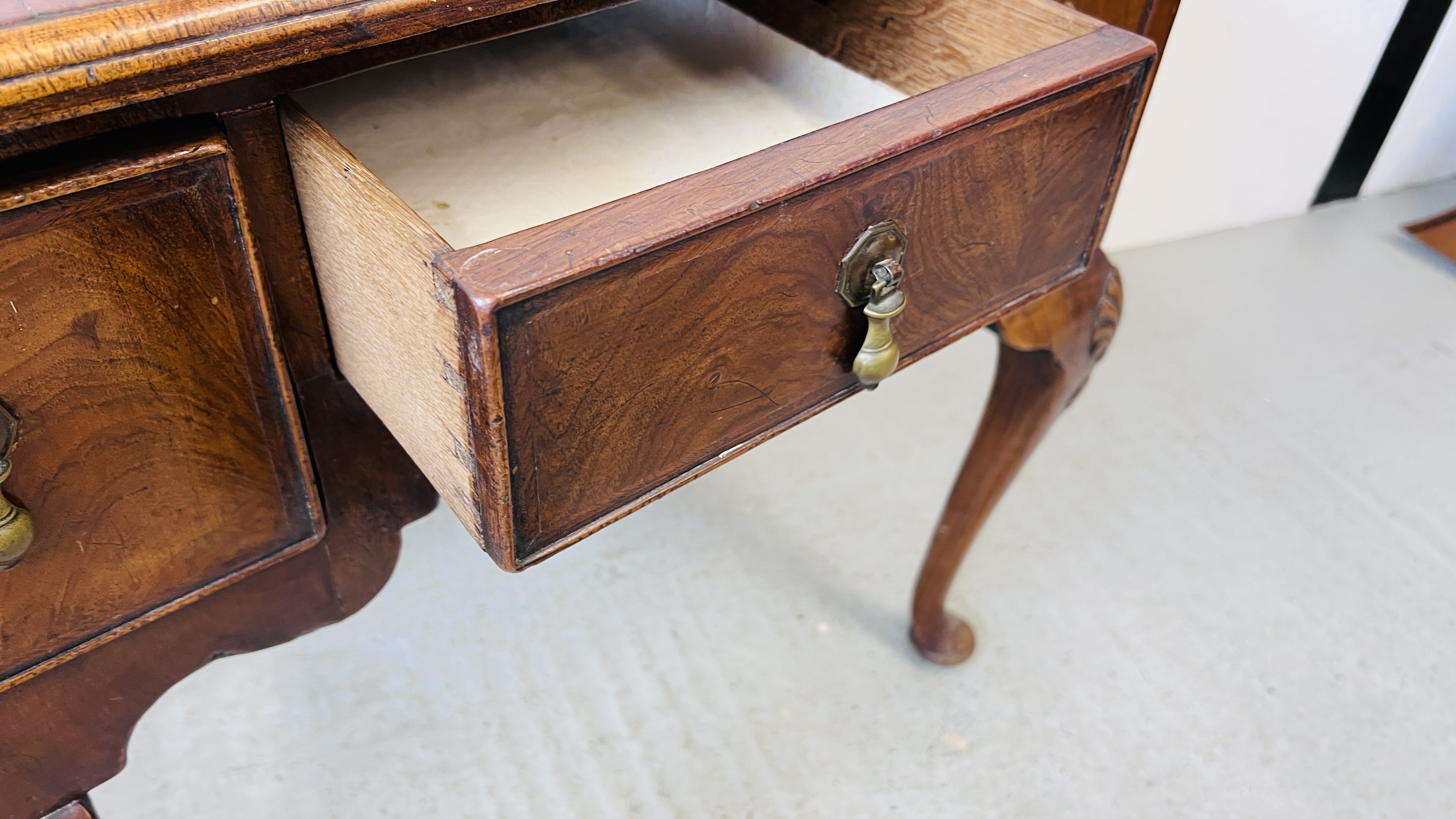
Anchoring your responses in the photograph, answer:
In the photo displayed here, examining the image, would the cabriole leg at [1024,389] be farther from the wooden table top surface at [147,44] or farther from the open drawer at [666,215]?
the wooden table top surface at [147,44]

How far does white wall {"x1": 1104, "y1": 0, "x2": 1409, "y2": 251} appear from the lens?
1246 millimetres

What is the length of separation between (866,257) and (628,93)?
0.68 feet

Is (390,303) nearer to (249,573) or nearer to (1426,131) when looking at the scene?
(249,573)

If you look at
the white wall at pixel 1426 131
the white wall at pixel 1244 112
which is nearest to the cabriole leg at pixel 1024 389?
the white wall at pixel 1244 112

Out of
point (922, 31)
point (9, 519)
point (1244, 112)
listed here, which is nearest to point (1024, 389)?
point (922, 31)

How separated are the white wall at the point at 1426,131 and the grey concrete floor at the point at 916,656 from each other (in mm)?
461

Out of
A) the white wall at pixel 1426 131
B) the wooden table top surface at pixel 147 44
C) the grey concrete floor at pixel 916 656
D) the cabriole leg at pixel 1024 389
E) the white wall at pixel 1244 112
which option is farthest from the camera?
the white wall at pixel 1426 131

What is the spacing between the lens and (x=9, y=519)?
1.10 ft

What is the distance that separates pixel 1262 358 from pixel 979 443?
27.9 inches

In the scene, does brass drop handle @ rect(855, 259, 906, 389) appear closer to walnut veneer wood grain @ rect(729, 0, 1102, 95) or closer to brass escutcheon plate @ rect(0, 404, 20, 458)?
walnut veneer wood grain @ rect(729, 0, 1102, 95)

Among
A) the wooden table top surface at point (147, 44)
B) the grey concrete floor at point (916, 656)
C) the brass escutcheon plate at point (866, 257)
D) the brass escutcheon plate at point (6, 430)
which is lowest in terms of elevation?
the grey concrete floor at point (916, 656)

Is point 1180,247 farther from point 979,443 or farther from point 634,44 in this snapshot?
point 634,44

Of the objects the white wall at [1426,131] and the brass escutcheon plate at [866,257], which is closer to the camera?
the brass escutcheon plate at [866,257]

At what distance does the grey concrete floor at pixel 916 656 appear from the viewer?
829 millimetres
